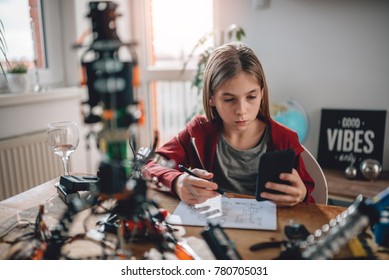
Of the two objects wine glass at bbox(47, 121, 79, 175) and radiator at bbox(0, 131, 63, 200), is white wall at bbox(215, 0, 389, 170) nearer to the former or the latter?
radiator at bbox(0, 131, 63, 200)

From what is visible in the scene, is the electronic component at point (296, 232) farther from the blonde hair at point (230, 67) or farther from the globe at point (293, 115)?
the globe at point (293, 115)

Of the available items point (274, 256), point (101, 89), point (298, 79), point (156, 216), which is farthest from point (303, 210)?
point (298, 79)

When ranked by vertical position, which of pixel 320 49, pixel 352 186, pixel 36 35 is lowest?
pixel 352 186

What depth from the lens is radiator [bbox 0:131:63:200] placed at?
1.76 m

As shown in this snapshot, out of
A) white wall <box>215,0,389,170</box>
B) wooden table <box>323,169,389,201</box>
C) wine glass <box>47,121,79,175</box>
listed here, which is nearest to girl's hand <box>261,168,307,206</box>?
wine glass <box>47,121,79,175</box>

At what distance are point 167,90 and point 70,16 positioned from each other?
82 centimetres

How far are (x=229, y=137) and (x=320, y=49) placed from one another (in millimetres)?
1085

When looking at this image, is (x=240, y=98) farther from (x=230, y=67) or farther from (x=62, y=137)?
(x=62, y=137)

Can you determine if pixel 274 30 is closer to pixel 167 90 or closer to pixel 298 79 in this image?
pixel 298 79

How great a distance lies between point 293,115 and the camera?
6.71ft

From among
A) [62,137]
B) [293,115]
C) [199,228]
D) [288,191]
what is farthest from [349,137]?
[62,137]

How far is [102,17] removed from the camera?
1.52 feet

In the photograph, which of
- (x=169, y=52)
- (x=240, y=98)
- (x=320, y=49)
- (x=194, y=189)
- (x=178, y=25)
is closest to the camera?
(x=194, y=189)

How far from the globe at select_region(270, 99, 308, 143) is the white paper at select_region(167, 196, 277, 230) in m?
1.25
